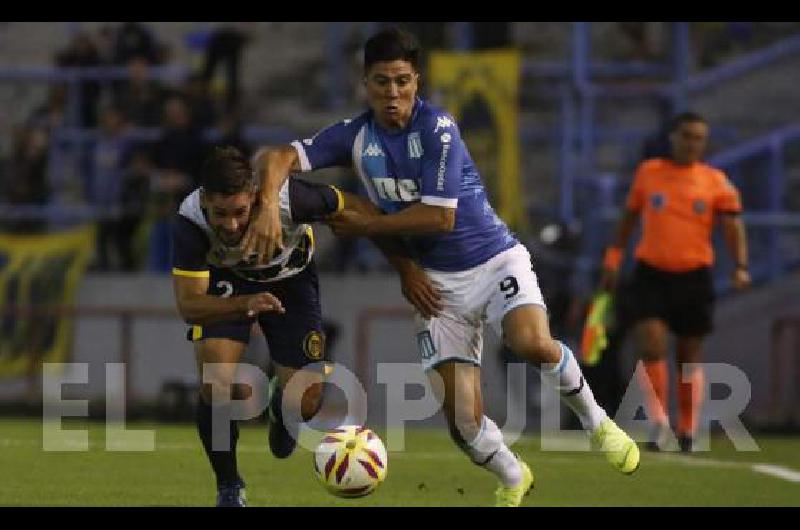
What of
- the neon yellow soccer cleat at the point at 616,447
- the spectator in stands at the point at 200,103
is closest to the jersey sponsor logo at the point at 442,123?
the neon yellow soccer cleat at the point at 616,447

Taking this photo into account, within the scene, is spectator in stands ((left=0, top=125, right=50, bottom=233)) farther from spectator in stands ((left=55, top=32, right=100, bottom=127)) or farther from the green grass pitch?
the green grass pitch

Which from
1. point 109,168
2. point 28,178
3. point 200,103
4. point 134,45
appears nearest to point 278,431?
point 200,103

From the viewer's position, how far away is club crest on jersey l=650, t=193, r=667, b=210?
15.7 m

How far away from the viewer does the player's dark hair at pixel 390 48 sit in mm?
10461

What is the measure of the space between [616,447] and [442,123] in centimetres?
186

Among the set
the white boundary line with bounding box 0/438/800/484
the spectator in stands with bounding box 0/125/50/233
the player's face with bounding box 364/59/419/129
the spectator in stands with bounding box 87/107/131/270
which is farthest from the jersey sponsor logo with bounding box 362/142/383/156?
the spectator in stands with bounding box 0/125/50/233

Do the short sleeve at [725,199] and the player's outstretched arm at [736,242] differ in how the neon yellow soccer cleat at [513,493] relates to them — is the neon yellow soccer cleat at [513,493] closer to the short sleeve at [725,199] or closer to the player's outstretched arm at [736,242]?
the player's outstretched arm at [736,242]

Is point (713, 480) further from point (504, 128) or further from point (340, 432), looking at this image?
point (504, 128)

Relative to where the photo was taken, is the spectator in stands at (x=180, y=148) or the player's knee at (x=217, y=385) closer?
the player's knee at (x=217, y=385)

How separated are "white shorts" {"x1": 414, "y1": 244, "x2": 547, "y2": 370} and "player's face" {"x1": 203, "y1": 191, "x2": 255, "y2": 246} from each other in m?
1.19

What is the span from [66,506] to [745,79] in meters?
12.5

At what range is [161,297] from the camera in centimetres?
2017

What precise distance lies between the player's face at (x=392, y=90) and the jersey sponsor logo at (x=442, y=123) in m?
0.15

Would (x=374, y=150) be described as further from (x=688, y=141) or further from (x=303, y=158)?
(x=688, y=141)
